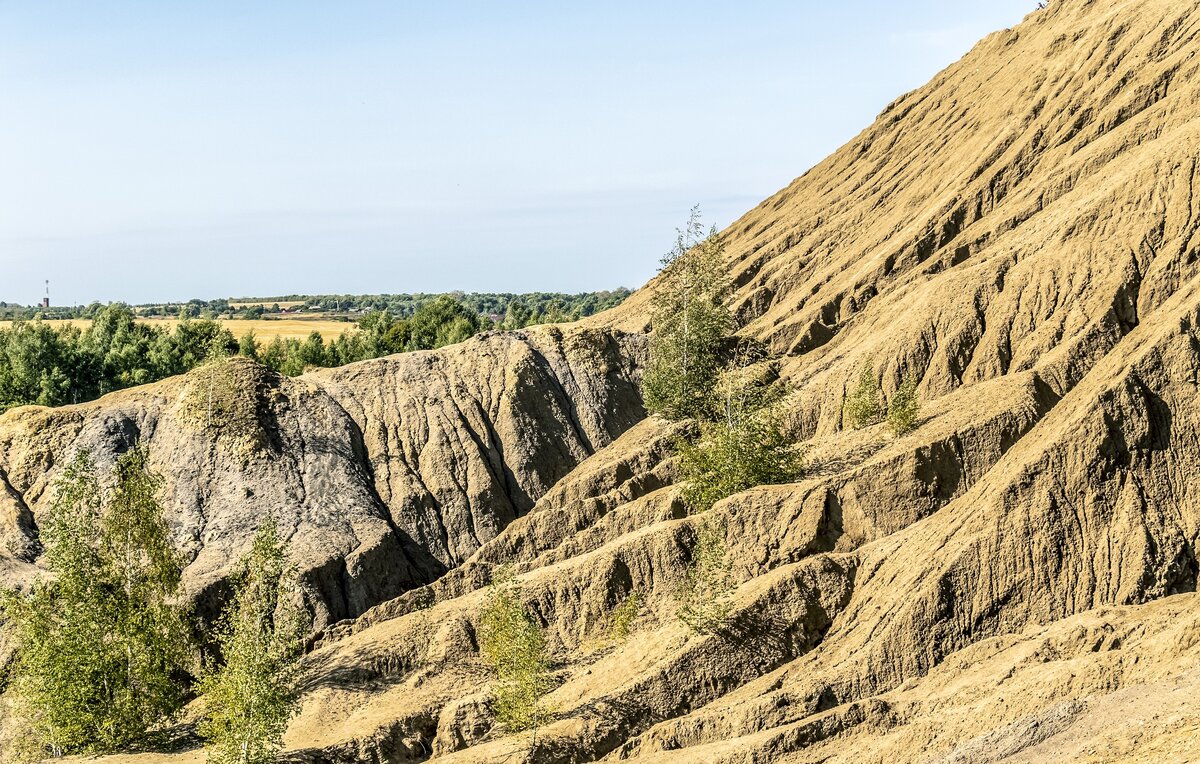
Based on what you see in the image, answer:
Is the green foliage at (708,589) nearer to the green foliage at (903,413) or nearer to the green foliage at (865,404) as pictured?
the green foliage at (903,413)

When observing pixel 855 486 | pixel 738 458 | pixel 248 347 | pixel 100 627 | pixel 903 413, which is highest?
pixel 248 347

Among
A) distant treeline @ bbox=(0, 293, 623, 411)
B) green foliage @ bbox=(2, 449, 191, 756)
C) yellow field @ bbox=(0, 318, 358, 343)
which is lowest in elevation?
green foliage @ bbox=(2, 449, 191, 756)

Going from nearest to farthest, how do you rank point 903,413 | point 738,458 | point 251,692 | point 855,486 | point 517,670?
point 251,692, point 517,670, point 855,486, point 903,413, point 738,458

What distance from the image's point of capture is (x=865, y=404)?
50906 mm

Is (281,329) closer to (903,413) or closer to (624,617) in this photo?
(624,617)

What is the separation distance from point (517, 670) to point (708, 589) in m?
6.91

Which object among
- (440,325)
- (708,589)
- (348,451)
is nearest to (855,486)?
(708,589)

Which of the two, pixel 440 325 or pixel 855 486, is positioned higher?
pixel 440 325

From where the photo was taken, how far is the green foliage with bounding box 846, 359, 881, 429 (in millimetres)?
50969

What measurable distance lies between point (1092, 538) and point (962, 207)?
30000 mm

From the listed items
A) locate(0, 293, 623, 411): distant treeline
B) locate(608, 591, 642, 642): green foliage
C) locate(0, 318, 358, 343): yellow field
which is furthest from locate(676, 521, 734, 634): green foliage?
locate(0, 318, 358, 343): yellow field

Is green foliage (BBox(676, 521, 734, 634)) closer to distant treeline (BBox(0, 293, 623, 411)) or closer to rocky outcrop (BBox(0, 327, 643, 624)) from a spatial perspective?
rocky outcrop (BBox(0, 327, 643, 624))

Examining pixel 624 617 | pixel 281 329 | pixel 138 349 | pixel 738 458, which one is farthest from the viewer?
pixel 281 329

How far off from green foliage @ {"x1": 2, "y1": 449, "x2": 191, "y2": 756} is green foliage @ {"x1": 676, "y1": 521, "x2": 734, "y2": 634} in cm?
1935
